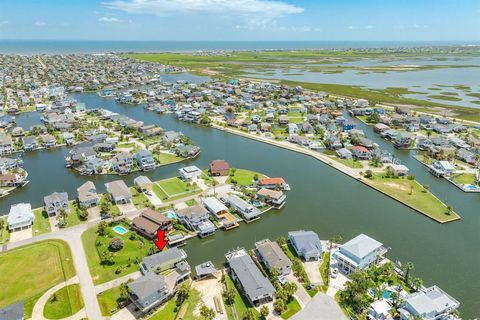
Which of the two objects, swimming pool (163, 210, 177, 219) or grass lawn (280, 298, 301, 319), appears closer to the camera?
grass lawn (280, 298, 301, 319)

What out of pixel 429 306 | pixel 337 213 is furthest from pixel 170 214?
pixel 429 306

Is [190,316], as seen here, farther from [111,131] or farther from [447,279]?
[111,131]

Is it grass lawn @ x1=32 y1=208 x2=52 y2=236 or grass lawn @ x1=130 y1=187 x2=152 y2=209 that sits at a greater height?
grass lawn @ x1=130 y1=187 x2=152 y2=209

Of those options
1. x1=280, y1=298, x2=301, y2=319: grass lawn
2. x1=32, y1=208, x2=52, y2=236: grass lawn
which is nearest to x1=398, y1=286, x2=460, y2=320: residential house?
x1=280, y1=298, x2=301, y2=319: grass lawn

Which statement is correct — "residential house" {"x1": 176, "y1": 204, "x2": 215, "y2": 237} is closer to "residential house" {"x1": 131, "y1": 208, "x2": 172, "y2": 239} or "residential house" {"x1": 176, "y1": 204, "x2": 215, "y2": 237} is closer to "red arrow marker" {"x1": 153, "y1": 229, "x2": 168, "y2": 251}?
"residential house" {"x1": 131, "y1": 208, "x2": 172, "y2": 239}

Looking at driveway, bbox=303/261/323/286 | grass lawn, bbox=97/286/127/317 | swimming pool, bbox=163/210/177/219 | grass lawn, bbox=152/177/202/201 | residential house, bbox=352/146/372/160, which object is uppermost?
residential house, bbox=352/146/372/160

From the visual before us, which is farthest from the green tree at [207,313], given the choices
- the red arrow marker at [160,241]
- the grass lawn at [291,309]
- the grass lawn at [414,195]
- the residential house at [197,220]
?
the grass lawn at [414,195]

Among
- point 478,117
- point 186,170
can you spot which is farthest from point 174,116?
point 478,117
